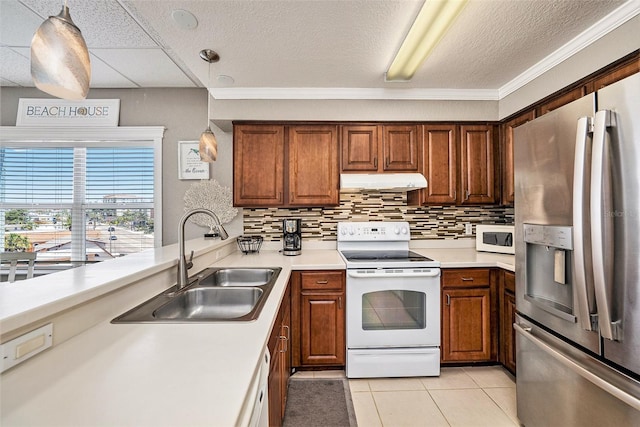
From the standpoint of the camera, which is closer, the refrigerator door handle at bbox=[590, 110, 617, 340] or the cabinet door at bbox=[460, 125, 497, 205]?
the refrigerator door handle at bbox=[590, 110, 617, 340]

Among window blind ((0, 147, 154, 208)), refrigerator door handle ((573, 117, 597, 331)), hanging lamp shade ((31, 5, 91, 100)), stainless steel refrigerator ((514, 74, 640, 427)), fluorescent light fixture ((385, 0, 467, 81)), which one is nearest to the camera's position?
hanging lamp shade ((31, 5, 91, 100))

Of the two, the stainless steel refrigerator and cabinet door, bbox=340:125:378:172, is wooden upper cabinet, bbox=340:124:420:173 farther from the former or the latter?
the stainless steel refrigerator

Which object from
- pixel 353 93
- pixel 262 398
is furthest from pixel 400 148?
pixel 262 398

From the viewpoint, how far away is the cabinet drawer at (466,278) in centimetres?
238

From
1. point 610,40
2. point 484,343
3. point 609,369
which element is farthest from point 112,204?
point 610,40

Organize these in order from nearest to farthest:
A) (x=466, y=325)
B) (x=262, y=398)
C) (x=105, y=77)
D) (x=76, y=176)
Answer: (x=262, y=398), (x=466, y=325), (x=105, y=77), (x=76, y=176)

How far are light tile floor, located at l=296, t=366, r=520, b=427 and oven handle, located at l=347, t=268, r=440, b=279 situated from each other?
80 cm

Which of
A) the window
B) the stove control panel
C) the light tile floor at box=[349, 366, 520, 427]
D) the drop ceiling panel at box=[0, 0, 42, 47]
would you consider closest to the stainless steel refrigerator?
the light tile floor at box=[349, 366, 520, 427]

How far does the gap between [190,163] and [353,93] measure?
185 centimetres

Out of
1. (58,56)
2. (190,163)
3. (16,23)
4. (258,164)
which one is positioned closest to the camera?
(58,56)

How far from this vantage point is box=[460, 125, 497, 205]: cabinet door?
2.80 meters

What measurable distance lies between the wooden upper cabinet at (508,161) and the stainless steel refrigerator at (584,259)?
1.17 metres

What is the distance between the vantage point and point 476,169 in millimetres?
2801

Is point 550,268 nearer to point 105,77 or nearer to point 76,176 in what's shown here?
point 105,77
